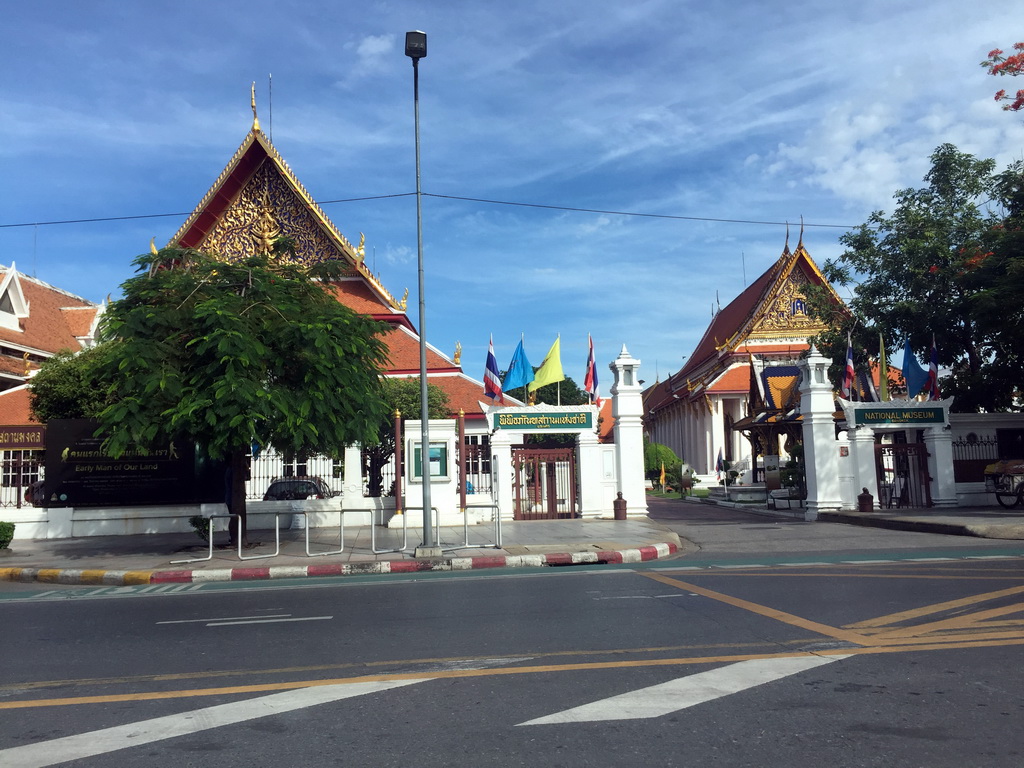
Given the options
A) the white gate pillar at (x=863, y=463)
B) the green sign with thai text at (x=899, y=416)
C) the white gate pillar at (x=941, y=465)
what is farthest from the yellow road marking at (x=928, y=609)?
the white gate pillar at (x=941, y=465)

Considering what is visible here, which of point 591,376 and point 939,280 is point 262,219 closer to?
point 591,376

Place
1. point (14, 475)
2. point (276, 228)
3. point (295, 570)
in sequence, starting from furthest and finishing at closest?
point (276, 228) → point (14, 475) → point (295, 570)

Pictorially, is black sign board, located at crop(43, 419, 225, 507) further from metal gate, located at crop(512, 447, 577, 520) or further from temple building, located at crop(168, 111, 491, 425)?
temple building, located at crop(168, 111, 491, 425)

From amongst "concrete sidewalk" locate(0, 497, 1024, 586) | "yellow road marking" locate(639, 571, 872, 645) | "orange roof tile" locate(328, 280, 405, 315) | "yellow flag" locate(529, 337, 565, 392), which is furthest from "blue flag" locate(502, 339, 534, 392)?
"yellow road marking" locate(639, 571, 872, 645)

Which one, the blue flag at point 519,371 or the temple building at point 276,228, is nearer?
the blue flag at point 519,371

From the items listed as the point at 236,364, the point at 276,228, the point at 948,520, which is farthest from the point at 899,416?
the point at 276,228

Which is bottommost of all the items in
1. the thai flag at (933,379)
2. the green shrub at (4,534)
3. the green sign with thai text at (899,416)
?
the green shrub at (4,534)

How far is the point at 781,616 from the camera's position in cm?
734

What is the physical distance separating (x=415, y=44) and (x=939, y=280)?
60.4 ft

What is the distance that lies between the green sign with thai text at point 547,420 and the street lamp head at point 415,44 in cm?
1002

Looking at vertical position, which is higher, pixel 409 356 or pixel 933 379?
pixel 409 356

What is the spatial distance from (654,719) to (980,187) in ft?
86.6

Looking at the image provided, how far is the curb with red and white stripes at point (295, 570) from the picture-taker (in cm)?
1227

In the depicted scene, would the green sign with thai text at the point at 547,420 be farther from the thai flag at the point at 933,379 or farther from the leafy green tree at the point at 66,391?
the leafy green tree at the point at 66,391
